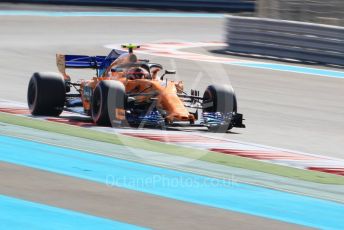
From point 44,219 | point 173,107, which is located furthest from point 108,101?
point 44,219

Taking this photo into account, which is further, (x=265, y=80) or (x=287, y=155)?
(x=265, y=80)

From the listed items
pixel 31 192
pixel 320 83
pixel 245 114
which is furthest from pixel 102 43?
pixel 31 192

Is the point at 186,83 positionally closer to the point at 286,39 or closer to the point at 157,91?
the point at 157,91

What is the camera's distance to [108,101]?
12.2m

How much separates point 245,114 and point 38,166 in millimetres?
5447

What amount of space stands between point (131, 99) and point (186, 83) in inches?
226

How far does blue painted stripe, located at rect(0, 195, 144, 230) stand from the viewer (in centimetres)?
756

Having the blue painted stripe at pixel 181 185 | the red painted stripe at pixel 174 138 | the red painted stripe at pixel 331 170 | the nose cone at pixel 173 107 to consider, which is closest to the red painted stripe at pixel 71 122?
the red painted stripe at pixel 174 138

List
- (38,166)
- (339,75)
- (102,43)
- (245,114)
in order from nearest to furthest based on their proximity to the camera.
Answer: (38,166) < (245,114) < (339,75) < (102,43)

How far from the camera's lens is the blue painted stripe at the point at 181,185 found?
848 cm

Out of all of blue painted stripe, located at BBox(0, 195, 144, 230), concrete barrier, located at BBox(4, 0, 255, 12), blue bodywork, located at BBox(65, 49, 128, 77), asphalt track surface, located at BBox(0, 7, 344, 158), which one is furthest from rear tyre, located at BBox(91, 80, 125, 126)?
concrete barrier, located at BBox(4, 0, 255, 12)

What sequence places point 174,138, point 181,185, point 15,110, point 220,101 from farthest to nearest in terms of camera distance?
point 15,110
point 220,101
point 174,138
point 181,185

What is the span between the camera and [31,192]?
864cm

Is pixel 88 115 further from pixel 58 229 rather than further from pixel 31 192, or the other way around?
pixel 58 229
